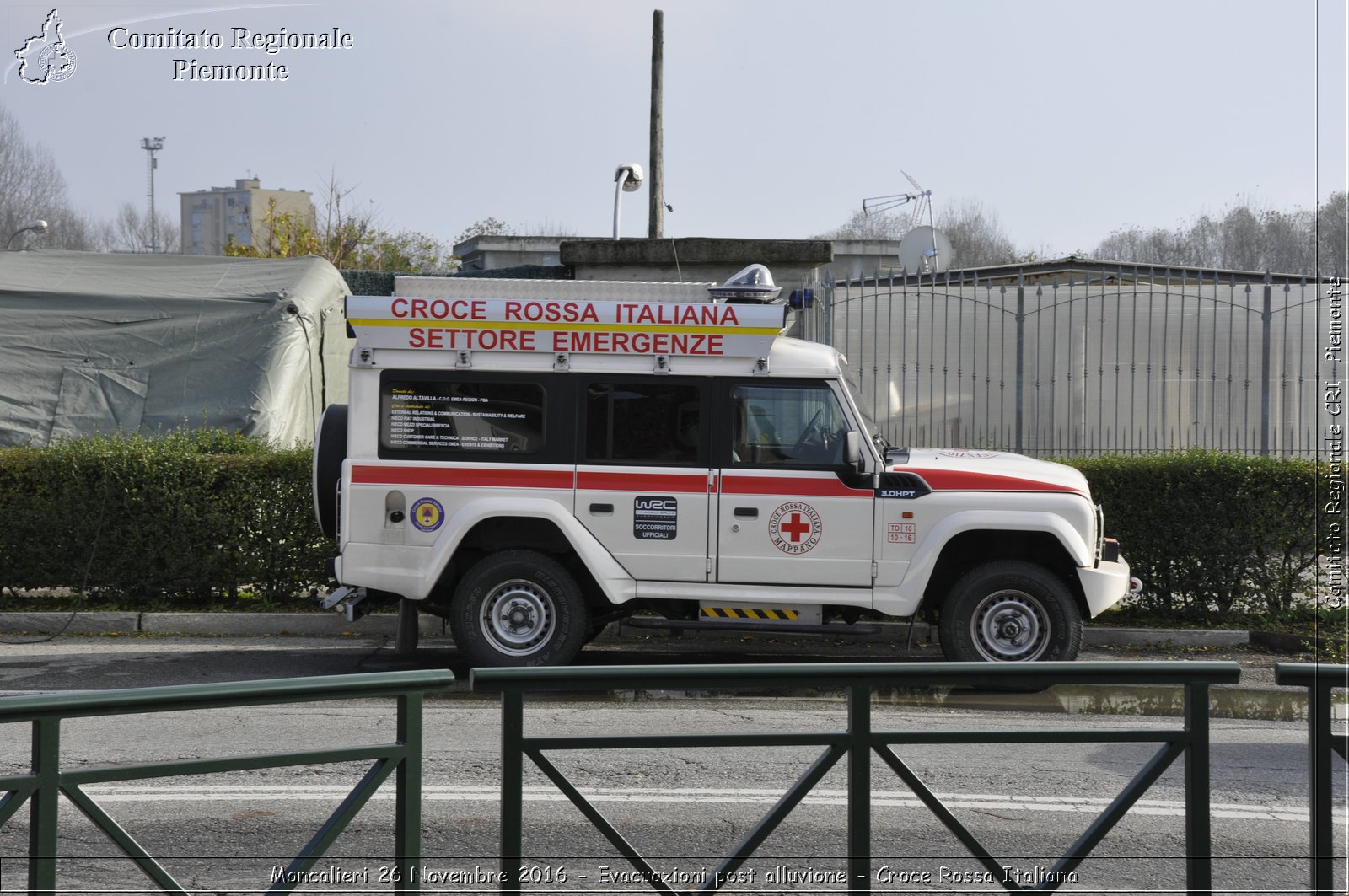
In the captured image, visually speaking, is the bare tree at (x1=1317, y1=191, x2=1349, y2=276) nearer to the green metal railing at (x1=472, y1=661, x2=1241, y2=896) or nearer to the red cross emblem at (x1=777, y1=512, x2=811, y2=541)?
the green metal railing at (x1=472, y1=661, x2=1241, y2=896)

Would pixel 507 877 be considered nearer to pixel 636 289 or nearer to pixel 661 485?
pixel 661 485

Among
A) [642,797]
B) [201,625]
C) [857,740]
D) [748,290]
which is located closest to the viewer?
[857,740]

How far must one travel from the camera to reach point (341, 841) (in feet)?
15.5

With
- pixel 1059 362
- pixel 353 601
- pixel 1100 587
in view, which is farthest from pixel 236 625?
pixel 1059 362

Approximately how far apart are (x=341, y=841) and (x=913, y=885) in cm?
216

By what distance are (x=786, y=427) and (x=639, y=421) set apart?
101cm

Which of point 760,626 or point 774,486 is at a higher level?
point 774,486

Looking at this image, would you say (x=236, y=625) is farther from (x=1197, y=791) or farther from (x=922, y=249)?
(x=922, y=249)

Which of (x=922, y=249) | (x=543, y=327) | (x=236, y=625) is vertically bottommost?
(x=236, y=625)

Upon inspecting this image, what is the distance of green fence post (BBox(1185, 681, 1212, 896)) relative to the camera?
Answer: 11.4 feet

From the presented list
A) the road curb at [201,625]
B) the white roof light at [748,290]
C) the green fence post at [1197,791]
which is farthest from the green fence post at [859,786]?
the road curb at [201,625]

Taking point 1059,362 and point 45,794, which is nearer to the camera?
point 45,794

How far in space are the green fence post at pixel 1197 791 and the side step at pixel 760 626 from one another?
4.79 metres

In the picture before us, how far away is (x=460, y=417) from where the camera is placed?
27.8ft
